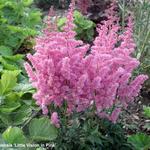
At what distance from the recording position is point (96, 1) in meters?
6.46

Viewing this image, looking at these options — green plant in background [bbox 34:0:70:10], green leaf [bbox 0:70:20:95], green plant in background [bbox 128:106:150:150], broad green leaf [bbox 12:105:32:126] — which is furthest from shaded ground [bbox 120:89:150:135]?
green plant in background [bbox 34:0:70:10]

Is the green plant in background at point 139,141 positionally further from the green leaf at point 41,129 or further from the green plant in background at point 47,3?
the green plant in background at point 47,3

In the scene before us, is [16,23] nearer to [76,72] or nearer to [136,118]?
[136,118]

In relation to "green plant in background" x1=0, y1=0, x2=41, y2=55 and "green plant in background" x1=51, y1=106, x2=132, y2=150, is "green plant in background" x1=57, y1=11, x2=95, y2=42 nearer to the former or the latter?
"green plant in background" x1=0, y1=0, x2=41, y2=55

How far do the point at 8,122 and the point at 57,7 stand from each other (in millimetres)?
4327

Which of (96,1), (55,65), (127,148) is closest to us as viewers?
(55,65)

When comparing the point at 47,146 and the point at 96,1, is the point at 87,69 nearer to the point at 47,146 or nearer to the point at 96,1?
the point at 47,146

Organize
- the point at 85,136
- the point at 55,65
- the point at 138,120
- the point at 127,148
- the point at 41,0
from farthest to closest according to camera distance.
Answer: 1. the point at 41,0
2. the point at 138,120
3. the point at 127,148
4. the point at 85,136
5. the point at 55,65

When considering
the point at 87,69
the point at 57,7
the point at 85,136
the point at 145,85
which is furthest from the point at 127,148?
the point at 57,7

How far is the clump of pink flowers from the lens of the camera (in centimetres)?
266

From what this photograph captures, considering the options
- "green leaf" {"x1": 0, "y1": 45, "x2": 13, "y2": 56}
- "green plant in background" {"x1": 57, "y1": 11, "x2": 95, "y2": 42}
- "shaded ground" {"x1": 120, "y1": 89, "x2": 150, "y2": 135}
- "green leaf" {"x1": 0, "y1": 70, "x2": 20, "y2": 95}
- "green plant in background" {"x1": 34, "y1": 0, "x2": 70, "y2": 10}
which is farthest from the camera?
"green plant in background" {"x1": 34, "y1": 0, "x2": 70, "y2": 10}

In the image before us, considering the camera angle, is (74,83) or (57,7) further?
(57,7)

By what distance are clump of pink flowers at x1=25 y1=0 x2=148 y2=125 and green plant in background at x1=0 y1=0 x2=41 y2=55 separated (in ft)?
5.21

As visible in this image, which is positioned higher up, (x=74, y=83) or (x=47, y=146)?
(x=74, y=83)
